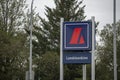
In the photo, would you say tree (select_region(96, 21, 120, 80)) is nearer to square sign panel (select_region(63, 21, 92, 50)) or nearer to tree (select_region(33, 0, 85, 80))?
tree (select_region(33, 0, 85, 80))

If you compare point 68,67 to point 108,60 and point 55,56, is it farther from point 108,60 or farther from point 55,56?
point 108,60

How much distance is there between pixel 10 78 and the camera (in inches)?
2216

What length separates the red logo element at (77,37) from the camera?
83.0 ft

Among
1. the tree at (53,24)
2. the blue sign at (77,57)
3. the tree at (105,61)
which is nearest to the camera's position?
the blue sign at (77,57)

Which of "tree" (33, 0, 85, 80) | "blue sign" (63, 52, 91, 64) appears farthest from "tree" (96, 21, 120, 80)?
"blue sign" (63, 52, 91, 64)

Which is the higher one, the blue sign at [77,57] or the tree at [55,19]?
the tree at [55,19]

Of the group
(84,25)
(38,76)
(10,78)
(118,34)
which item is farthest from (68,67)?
(84,25)

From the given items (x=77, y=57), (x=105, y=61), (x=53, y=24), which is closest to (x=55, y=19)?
(x=53, y=24)

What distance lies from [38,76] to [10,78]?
11.2 meters

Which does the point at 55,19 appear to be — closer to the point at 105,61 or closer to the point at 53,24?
the point at 53,24

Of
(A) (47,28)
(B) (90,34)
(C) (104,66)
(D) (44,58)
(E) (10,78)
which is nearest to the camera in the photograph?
(B) (90,34)

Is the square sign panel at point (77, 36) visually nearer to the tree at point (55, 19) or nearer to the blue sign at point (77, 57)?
the blue sign at point (77, 57)

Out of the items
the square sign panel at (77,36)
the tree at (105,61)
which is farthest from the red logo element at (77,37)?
the tree at (105,61)

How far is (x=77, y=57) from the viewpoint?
83.7 ft
